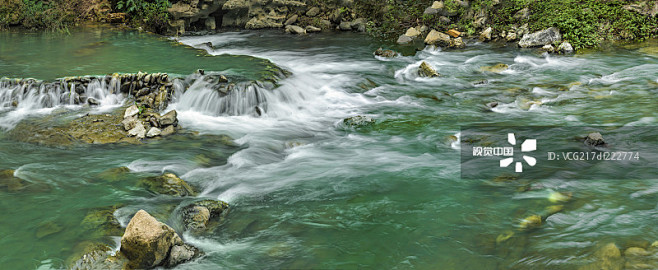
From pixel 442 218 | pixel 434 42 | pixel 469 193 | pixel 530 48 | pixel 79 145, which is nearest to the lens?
pixel 442 218

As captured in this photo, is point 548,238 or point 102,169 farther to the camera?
point 102,169

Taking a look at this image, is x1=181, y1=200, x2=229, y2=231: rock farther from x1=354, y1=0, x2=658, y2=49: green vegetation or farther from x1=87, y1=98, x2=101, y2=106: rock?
x1=354, y1=0, x2=658, y2=49: green vegetation

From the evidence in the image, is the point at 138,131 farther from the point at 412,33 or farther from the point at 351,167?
the point at 412,33

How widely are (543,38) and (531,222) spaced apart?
36.3 feet

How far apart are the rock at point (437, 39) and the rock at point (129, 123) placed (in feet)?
32.3

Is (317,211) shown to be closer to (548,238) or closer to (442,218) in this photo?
(442,218)

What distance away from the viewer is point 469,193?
6.66 meters

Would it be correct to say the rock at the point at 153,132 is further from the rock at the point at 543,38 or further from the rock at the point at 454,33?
the rock at the point at 543,38

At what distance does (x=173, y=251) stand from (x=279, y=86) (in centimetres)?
697

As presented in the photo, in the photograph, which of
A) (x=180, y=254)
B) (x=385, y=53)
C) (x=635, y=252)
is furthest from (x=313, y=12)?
(x=635, y=252)

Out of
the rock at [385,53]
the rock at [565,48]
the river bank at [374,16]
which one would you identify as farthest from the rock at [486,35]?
the rock at [385,53]

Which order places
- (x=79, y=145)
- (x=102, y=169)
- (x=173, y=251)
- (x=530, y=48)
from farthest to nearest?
1. (x=530, y=48)
2. (x=79, y=145)
3. (x=102, y=169)
4. (x=173, y=251)

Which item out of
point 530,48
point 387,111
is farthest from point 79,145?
point 530,48

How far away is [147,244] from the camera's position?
495 centimetres
